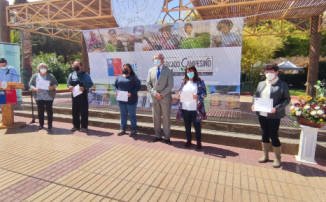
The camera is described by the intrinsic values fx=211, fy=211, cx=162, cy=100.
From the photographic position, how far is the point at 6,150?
14.1 ft

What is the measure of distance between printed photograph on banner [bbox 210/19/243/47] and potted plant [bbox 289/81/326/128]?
193 cm

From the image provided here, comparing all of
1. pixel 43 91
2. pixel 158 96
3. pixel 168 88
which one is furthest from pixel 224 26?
pixel 43 91

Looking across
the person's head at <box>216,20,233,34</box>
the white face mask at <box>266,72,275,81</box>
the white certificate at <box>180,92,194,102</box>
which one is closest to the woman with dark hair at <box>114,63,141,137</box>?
the white certificate at <box>180,92,194,102</box>

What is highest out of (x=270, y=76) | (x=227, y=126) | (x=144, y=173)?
(x=270, y=76)

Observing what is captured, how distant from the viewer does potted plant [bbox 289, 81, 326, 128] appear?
3.51 meters

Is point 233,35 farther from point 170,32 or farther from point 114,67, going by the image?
point 114,67

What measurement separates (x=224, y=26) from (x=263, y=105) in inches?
95.5

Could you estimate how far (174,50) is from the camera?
222 inches

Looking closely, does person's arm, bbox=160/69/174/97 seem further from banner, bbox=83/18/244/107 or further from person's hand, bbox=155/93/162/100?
banner, bbox=83/18/244/107

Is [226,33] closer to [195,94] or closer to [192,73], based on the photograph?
[192,73]

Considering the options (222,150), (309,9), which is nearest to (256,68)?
(309,9)

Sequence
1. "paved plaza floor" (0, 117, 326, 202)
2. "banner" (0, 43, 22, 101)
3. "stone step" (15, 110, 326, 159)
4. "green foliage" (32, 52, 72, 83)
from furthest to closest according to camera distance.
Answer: "green foliage" (32, 52, 72, 83), "banner" (0, 43, 22, 101), "stone step" (15, 110, 326, 159), "paved plaza floor" (0, 117, 326, 202)

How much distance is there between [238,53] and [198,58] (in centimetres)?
97

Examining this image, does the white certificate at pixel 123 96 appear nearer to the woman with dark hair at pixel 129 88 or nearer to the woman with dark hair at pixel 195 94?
the woman with dark hair at pixel 129 88
